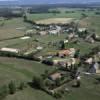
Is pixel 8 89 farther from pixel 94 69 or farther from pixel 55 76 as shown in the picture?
pixel 94 69

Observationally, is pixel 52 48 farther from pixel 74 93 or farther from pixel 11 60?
pixel 74 93

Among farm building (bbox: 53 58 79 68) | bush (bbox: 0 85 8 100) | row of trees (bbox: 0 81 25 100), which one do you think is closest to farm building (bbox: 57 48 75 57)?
farm building (bbox: 53 58 79 68)

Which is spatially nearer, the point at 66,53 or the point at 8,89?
the point at 8,89

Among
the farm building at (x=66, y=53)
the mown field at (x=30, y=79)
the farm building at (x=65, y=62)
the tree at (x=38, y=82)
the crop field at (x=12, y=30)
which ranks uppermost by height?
the tree at (x=38, y=82)

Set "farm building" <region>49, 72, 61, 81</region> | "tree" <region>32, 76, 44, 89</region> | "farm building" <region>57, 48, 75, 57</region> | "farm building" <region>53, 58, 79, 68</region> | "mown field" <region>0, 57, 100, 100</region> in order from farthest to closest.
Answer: "farm building" <region>57, 48, 75, 57</region> < "farm building" <region>53, 58, 79, 68</region> < "farm building" <region>49, 72, 61, 81</region> < "tree" <region>32, 76, 44, 89</region> < "mown field" <region>0, 57, 100, 100</region>

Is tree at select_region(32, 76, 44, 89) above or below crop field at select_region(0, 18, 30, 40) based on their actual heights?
above

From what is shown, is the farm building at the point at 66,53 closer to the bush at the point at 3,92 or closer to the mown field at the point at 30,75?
the mown field at the point at 30,75

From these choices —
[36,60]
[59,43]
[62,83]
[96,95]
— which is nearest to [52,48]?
[59,43]

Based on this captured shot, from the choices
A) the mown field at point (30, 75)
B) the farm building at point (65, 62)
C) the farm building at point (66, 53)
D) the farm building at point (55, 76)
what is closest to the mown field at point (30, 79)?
the mown field at point (30, 75)

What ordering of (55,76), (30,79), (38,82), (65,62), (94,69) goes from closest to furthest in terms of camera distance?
(38,82) < (30,79) < (55,76) < (94,69) < (65,62)

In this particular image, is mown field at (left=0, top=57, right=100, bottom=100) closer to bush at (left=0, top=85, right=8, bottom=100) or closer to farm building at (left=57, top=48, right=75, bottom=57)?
bush at (left=0, top=85, right=8, bottom=100)

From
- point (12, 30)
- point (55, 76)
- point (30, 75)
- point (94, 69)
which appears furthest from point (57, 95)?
point (12, 30)

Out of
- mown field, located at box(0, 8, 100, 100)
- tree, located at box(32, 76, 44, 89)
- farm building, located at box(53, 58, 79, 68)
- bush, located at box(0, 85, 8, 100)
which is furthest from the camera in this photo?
farm building, located at box(53, 58, 79, 68)
